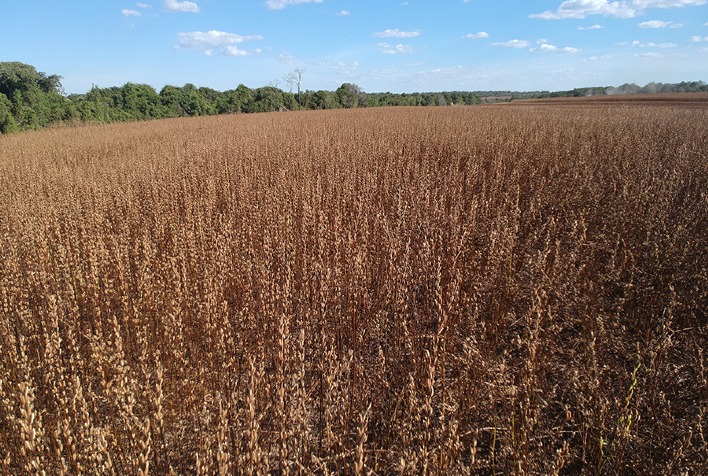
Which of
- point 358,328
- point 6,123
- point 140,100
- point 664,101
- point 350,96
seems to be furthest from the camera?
point 350,96

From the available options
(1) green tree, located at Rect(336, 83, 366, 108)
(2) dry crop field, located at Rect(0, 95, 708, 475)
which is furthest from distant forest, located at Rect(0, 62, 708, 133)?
(2) dry crop field, located at Rect(0, 95, 708, 475)

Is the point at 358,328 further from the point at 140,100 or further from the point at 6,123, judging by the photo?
the point at 140,100

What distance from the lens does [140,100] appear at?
1494 inches

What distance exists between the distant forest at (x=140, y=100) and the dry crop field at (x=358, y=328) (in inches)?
766

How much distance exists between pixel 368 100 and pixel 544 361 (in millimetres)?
56352

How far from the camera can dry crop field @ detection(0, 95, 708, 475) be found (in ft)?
5.22

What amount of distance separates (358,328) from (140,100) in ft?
147

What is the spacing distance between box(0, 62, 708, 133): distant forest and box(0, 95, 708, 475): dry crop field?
766 inches

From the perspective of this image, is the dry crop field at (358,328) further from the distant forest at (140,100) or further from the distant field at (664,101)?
the distant field at (664,101)

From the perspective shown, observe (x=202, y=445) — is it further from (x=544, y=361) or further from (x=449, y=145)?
(x=449, y=145)

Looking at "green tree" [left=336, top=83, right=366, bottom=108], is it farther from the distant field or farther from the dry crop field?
the dry crop field

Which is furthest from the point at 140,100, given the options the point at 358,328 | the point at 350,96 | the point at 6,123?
the point at 358,328

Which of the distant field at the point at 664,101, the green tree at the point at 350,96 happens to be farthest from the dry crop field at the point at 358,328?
the green tree at the point at 350,96

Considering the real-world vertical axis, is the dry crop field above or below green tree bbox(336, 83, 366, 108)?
below
